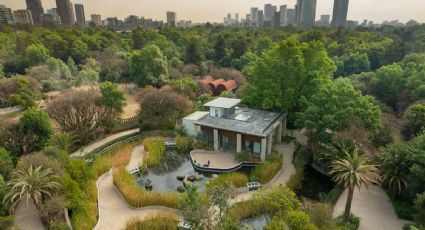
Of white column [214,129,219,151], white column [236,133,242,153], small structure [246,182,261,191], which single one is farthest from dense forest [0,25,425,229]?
small structure [246,182,261,191]

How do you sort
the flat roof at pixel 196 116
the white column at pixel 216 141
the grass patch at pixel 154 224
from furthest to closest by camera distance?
1. the flat roof at pixel 196 116
2. the white column at pixel 216 141
3. the grass patch at pixel 154 224

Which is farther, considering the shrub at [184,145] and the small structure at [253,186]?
the shrub at [184,145]

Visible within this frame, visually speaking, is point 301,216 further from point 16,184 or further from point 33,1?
point 33,1

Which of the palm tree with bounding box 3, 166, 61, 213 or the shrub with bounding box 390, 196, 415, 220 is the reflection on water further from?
the palm tree with bounding box 3, 166, 61, 213

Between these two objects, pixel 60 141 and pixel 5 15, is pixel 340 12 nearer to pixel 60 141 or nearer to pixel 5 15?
pixel 5 15

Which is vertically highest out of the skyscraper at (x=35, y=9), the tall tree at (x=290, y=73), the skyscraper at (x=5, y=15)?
the skyscraper at (x=35, y=9)

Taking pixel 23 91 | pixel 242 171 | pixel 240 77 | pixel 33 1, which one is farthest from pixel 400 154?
pixel 33 1

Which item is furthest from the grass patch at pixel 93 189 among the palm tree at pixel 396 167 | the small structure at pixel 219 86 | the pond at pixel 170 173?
the small structure at pixel 219 86

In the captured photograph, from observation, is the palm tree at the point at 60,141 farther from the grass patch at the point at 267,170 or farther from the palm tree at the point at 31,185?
the grass patch at the point at 267,170
